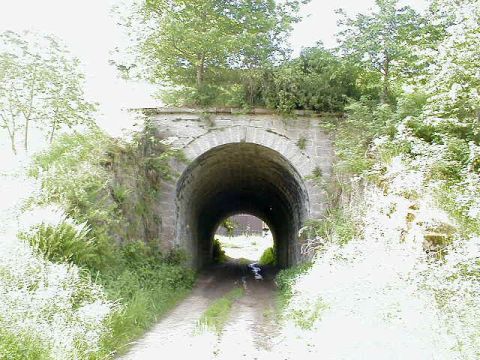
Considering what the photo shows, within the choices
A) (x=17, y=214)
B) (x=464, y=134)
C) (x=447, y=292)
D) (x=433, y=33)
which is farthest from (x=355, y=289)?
(x=433, y=33)

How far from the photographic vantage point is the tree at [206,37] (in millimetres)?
11336

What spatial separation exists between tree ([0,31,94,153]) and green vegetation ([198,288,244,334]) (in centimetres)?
505

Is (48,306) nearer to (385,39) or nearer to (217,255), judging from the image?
(385,39)

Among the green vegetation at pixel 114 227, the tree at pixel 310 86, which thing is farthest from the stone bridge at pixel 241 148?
the green vegetation at pixel 114 227

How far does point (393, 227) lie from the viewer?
23.3 feet

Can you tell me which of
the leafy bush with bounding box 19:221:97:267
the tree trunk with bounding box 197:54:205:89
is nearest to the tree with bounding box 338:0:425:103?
the tree trunk with bounding box 197:54:205:89

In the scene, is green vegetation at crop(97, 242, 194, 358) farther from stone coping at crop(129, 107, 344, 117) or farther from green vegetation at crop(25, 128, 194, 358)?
stone coping at crop(129, 107, 344, 117)

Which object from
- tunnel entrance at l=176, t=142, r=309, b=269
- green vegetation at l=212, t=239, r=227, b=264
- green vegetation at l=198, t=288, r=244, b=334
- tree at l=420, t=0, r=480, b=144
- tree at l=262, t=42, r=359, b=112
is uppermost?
tree at l=262, t=42, r=359, b=112

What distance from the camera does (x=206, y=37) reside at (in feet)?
36.4

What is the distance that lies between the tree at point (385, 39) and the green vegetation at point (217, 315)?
22.0 feet

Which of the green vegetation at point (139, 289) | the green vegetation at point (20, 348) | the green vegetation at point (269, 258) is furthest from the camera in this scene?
the green vegetation at point (269, 258)

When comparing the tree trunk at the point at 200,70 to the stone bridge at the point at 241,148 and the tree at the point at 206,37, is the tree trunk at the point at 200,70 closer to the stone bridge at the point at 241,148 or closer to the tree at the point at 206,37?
the tree at the point at 206,37

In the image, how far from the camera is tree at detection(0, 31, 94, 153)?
9.17 meters

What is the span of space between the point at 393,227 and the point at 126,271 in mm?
4743
